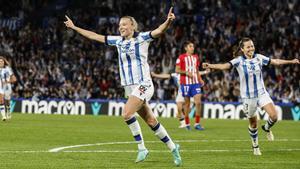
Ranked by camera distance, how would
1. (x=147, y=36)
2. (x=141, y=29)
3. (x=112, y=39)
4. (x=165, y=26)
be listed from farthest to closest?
(x=141, y=29) < (x=112, y=39) < (x=147, y=36) < (x=165, y=26)

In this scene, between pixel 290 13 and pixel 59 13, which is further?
pixel 59 13

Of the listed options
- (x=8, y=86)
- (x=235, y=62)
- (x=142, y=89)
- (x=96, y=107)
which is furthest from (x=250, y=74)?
(x=96, y=107)

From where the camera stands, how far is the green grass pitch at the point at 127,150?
40.0 ft

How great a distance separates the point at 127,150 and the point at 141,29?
1082 inches

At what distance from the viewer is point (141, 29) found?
42188 mm

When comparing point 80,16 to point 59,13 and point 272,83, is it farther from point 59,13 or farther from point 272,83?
point 272,83

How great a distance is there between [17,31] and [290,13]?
714 inches

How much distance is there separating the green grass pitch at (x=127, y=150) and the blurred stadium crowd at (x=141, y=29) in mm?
15734

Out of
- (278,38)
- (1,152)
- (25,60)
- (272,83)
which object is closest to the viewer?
(1,152)

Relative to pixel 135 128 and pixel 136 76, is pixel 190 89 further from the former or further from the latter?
pixel 136 76

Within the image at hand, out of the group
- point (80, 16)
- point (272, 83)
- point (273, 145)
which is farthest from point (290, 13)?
point (273, 145)

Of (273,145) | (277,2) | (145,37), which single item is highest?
(277,2)

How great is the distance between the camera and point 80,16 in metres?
46.0

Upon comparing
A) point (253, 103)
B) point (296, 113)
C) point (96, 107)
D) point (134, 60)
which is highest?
point (134, 60)
